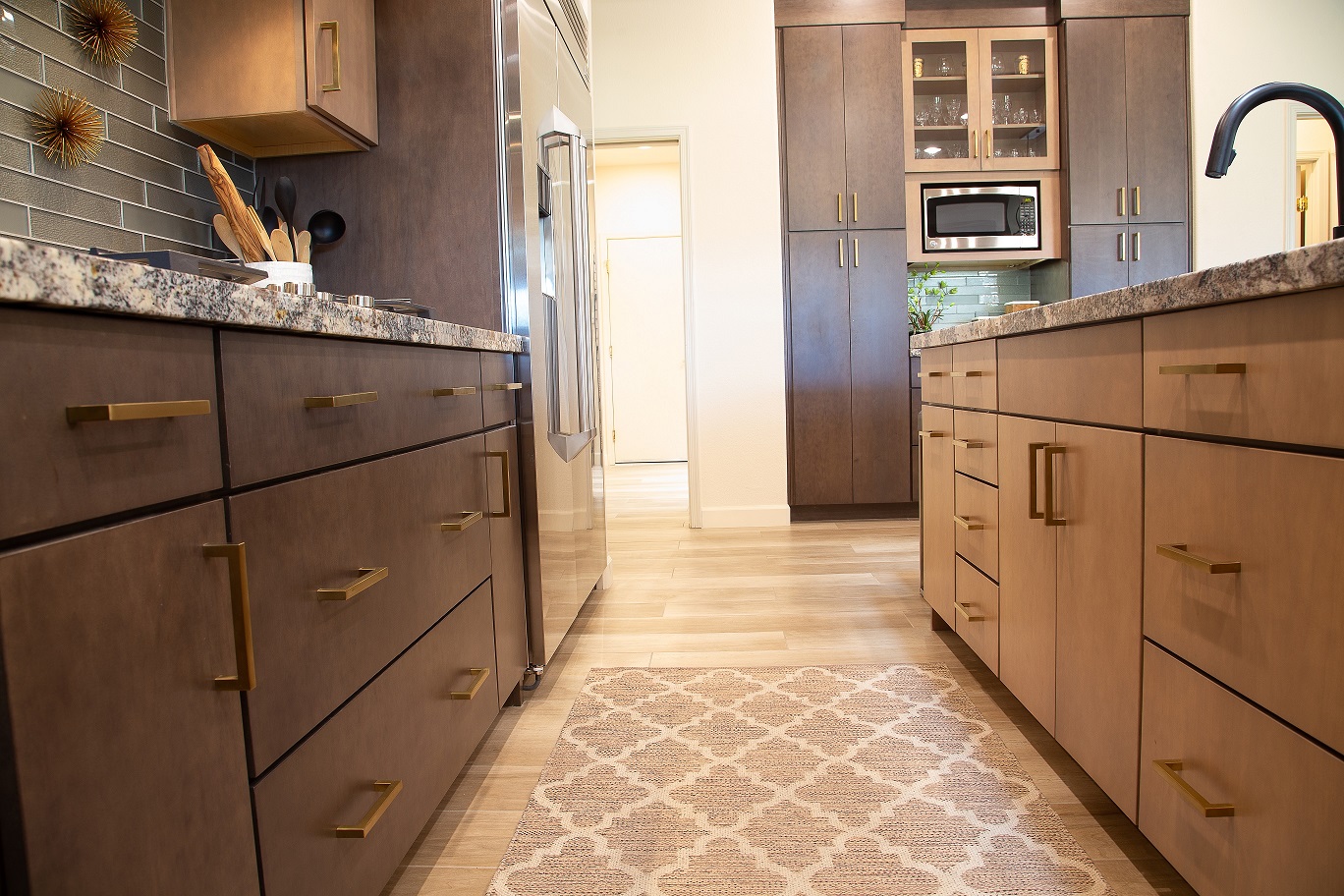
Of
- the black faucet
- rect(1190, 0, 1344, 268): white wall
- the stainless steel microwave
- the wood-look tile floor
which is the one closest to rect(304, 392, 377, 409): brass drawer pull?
the wood-look tile floor

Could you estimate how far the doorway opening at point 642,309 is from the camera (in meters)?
6.98

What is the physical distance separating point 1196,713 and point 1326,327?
0.48 m

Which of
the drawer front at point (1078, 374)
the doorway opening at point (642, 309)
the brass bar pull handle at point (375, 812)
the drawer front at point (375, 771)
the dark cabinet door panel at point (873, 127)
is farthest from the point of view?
the doorway opening at point (642, 309)

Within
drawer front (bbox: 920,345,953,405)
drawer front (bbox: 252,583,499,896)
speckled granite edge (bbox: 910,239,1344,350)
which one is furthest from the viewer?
drawer front (bbox: 920,345,953,405)

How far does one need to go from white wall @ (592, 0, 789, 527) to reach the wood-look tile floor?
377 mm

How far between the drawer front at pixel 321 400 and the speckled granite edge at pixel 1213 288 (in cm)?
97

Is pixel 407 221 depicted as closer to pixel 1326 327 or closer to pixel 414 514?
pixel 414 514

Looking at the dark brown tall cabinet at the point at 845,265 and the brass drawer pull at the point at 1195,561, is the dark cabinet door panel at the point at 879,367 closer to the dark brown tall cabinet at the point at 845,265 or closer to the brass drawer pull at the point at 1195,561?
the dark brown tall cabinet at the point at 845,265

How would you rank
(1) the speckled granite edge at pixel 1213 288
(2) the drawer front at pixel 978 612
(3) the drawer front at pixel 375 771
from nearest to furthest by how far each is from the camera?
1. (1) the speckled granite edge at pixel 1213 288
2. (3) the drawer front at pixel 375 771
3. (2) the drawer front at pixel 978 612

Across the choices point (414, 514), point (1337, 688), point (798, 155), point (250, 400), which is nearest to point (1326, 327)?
point (1337, 688)

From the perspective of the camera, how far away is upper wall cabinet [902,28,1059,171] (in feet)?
13.3

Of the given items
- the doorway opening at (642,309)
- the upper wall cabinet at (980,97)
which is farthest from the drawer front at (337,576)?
the doorway opening at (642,309)

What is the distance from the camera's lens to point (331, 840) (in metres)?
0.94

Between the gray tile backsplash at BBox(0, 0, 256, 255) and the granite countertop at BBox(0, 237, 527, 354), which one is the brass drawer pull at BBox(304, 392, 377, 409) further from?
the gray tile backsplash at BBox(0, 0, 256, 255)
